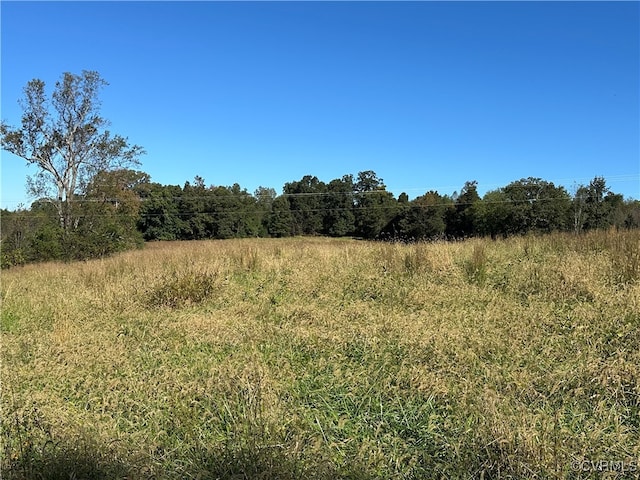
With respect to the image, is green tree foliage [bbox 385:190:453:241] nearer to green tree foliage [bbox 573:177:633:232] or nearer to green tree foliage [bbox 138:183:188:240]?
green tree foliage [bbox 573:177:633:232]

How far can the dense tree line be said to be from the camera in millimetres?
22688

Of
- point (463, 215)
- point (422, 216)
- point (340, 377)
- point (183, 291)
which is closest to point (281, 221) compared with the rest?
point (422, 216)

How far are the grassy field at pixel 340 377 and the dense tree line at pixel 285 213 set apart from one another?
20.5 ft

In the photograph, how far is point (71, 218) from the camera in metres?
25.0

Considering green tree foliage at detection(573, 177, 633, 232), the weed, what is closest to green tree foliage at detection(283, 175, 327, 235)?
green tree foliage at detection(573, 177, 633, 232)

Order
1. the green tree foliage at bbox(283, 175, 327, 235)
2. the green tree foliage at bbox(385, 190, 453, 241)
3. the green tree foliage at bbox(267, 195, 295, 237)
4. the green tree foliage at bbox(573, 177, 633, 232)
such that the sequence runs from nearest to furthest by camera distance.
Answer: the green tree foliage at bbox(573, 177, 633, 232), the green tree foliage at bbox(385, 190, 453, 241), the green tree foliage at bbox(267, 195, 295, 237), the green tree foliage at bbox(283, 175, 327, 235)

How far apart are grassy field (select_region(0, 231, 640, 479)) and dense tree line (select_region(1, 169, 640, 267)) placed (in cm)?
625

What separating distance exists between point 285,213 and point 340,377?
A: 167 ft

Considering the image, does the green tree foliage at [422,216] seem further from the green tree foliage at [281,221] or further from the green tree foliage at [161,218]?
the green tree foliage at [161,218]

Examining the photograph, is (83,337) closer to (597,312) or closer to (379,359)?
(379,359)

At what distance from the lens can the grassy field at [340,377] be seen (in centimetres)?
220

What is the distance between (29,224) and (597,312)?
A: 86.9ft

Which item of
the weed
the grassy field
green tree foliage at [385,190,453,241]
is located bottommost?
the grassy field

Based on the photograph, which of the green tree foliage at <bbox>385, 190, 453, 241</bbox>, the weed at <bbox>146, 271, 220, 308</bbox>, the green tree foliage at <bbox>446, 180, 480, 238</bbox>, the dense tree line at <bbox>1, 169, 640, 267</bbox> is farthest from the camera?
the green tree foliage at <bbox>446, 180, 480, 238</bbox>
